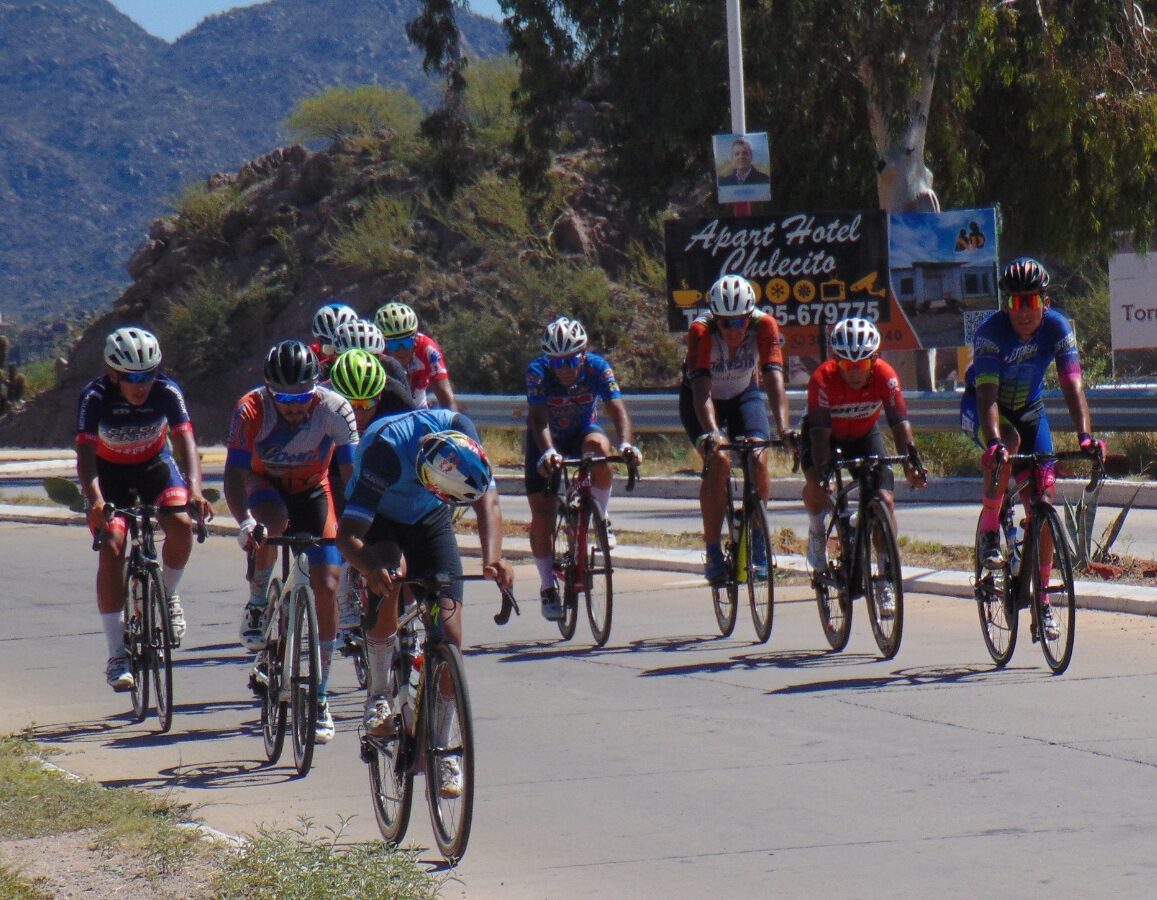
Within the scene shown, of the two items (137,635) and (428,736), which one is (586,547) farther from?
(428,736)

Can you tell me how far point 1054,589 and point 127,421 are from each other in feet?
15.5

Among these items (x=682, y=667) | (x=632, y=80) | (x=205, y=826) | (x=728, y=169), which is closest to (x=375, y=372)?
(x=205, y=826)

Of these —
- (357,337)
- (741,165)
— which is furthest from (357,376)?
(741,165)

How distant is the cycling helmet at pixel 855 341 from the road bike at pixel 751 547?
2.38 ft

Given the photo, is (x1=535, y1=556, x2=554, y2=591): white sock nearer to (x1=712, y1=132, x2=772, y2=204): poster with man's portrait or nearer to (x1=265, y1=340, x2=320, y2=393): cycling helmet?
(x1=265, y1=340, x2=320, y2=393): cycling helmet

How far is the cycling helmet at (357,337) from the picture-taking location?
9539 millimetres

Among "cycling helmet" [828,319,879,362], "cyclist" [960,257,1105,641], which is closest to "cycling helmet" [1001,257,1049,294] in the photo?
"cyclist" [960,257,1105,641]

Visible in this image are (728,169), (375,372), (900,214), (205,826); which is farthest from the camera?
(900,214)

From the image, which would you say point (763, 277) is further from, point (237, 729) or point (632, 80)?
point (237, 729)

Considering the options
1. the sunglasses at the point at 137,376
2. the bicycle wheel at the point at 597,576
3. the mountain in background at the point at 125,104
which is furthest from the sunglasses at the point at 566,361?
the mountain in background at the point at 125,104

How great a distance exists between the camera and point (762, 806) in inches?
265

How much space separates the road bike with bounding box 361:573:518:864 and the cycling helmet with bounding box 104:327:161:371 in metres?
3.11

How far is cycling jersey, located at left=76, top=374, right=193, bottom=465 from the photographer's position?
9188 millimetres

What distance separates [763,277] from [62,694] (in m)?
13.8
